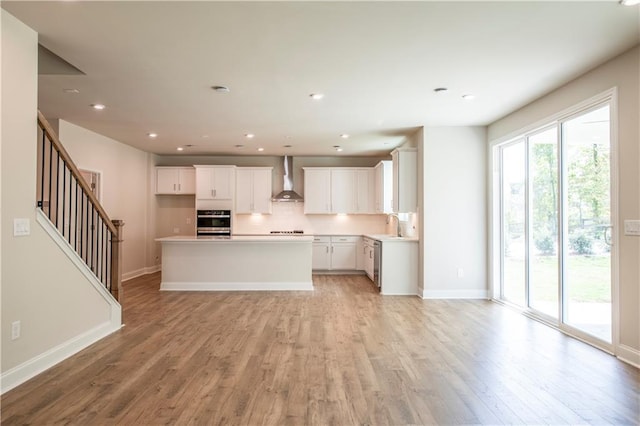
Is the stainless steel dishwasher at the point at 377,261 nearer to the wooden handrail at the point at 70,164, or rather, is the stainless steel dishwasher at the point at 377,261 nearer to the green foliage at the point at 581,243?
the green foliage at the point at 581,243

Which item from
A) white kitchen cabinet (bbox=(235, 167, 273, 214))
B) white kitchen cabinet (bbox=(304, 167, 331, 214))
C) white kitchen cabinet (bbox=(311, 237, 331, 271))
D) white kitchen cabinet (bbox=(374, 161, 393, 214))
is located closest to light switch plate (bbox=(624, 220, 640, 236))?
white kitchen cabinet (bbox=(374, 161, 393, 214))

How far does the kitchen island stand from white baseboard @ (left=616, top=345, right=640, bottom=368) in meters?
4.29

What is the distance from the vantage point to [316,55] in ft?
11.0

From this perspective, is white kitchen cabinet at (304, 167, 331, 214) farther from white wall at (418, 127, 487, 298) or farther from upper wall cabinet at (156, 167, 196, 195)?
white wall at (418, 127, 487, 298)

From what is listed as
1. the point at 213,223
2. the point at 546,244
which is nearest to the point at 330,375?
the point at 546,244

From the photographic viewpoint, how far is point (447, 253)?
5887 mm

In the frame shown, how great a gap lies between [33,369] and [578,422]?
3.83 metres

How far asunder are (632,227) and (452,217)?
2735 mm

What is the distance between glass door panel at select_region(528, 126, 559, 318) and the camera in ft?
14.5

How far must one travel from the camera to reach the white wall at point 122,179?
615cm

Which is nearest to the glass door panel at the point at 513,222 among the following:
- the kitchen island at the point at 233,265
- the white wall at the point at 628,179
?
the white wall at the point at 628,179

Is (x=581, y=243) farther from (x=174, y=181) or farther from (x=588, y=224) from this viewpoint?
(x=174, y=181)

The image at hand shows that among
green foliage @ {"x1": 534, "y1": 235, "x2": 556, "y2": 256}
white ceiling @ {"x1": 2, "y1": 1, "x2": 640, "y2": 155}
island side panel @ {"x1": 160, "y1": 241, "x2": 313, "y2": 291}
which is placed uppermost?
white ceiling @ {"x1": 2, "y1": 1, "x2": 640, "y2": 155}

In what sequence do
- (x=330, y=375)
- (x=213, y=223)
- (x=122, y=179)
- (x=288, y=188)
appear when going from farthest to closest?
1. (x=288, y=188)
2. (x=213, y=223)
3. (x=122, y=179)
4. (x=330, y=375)
